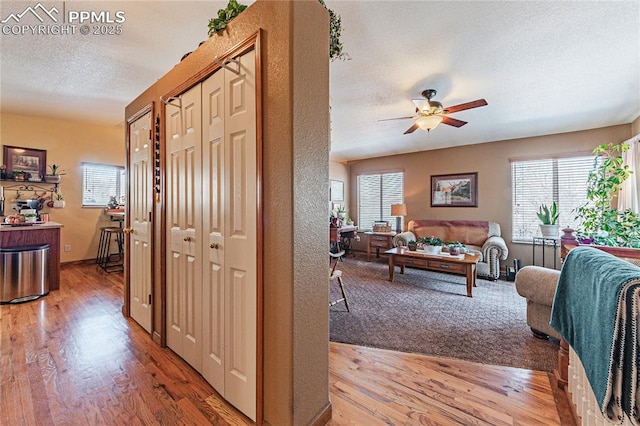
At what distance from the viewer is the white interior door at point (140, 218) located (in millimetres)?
2482

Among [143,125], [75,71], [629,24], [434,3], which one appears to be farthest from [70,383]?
[629,24]

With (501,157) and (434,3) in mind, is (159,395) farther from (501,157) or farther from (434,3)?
(501,157)

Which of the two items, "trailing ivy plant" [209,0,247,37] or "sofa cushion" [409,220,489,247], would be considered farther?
"sofa cushion" [409,220,489,247]

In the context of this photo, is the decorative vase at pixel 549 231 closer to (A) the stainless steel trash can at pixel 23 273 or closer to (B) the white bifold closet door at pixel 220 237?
(B) the white bifold closet door at pixel 220 237

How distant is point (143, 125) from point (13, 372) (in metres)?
2.16

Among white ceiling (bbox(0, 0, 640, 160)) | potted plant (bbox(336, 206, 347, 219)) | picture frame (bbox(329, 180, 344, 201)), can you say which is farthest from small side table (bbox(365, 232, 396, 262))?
white ceiling (bbox(0, 0, 640, 160))

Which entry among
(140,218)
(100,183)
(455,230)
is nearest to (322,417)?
(140,218)

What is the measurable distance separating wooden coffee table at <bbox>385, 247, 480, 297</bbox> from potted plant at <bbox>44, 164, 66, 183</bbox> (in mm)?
5901

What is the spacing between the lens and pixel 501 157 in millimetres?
5371

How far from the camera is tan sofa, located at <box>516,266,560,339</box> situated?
235 cm

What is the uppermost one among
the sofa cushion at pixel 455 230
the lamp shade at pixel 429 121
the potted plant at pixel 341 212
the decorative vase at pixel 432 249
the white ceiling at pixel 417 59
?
the white ceiling at pixel 417 59

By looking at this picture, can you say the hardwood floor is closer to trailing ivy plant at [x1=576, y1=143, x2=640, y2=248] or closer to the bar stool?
trailing ivy plant at [x1=576, y1=143, x2=640, y2=248]

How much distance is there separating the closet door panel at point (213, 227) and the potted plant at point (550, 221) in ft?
16.9

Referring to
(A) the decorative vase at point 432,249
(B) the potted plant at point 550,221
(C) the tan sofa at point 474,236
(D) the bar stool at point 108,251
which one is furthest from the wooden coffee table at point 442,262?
(D) the bar stool at point 108,251
